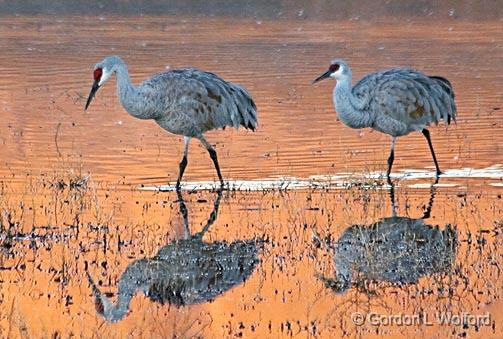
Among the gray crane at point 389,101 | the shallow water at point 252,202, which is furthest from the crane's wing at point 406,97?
the shallow water at point 252,202

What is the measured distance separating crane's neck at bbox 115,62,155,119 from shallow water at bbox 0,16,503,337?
27.7 inches

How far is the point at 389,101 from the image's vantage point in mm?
12680

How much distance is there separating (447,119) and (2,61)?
12377 mm

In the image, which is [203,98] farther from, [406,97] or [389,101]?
[406,97]

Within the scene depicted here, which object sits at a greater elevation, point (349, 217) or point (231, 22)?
point (231, 22)

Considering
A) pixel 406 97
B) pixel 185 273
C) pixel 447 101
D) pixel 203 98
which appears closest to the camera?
pixel 185 273

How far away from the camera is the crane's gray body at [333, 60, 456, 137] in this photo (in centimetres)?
1266

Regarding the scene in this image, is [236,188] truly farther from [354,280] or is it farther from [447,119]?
[354,280]

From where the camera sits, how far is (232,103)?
493 inches

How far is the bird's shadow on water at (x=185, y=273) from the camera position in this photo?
815cm

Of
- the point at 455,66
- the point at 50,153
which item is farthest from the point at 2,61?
the point at 50,153

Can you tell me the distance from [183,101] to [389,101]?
6.71ft

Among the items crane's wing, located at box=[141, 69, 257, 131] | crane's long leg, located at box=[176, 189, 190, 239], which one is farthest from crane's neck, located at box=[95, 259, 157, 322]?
crane's wing, located at box=[141, 69, 257, 131]

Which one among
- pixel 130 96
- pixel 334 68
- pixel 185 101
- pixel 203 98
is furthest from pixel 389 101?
pixel 130 96
